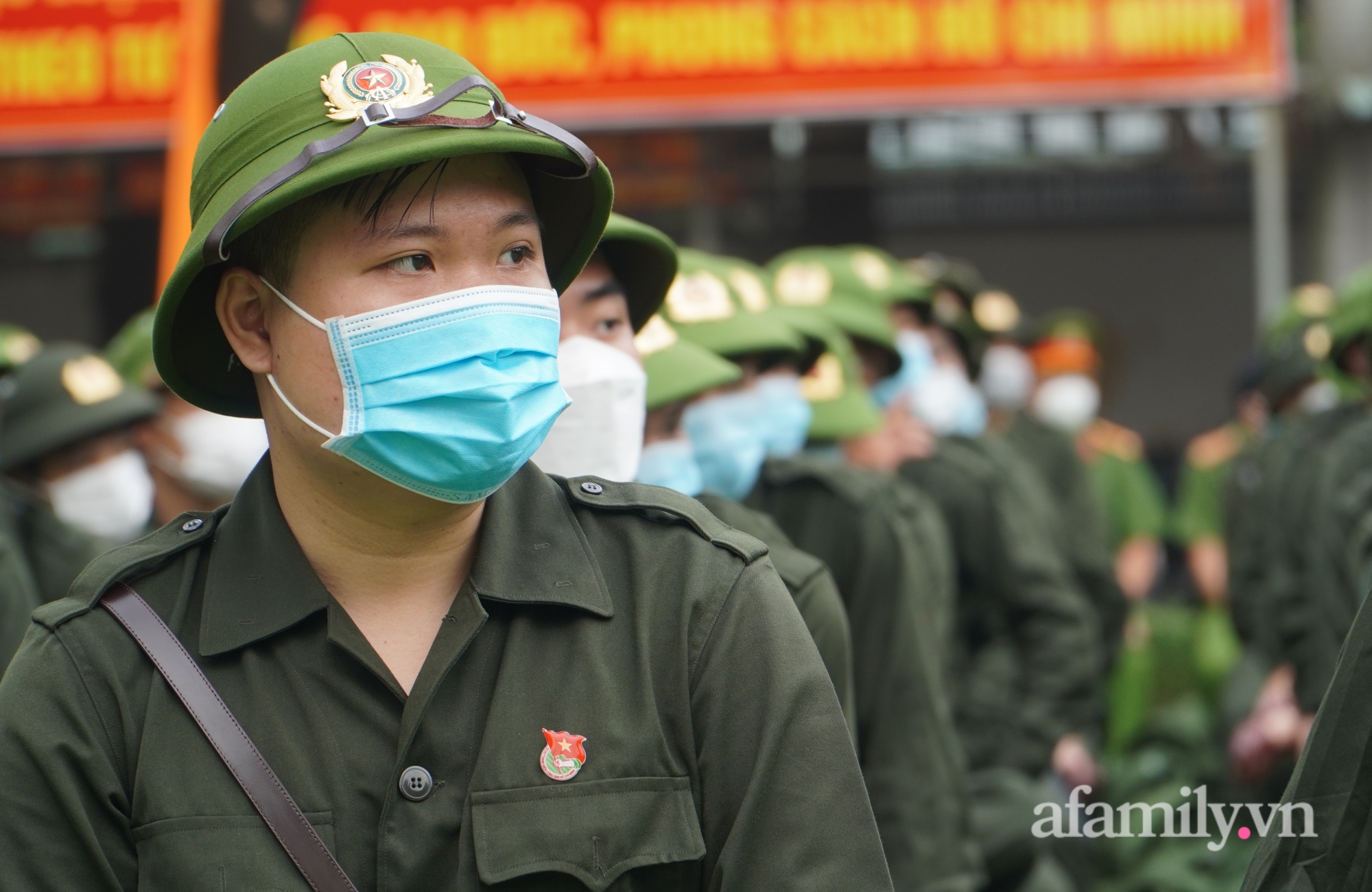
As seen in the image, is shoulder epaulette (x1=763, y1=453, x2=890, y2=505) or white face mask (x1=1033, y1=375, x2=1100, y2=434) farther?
white face mask (x1=1033, y1=375, x2=1100, y2=434)

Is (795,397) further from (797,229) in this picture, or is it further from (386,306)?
(797,229)

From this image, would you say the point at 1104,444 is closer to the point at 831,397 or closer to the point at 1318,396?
the point at 1318,396

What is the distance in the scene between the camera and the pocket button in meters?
1.90

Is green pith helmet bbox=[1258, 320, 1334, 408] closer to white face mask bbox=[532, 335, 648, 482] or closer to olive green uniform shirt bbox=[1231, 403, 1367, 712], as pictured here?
olive green uniform shirt bbox=[1231, 403, 1367, 712]

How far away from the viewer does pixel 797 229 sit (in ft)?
39.3

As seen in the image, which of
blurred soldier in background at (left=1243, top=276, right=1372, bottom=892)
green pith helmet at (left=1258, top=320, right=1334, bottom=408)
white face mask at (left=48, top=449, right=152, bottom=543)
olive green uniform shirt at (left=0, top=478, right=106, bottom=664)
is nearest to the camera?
blurred soldier in background at (left=1243, top=276, right=1372, bottom=892)

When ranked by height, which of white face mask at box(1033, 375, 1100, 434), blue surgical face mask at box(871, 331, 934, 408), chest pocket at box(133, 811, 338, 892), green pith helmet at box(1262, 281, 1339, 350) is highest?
chest pocket at box(133, 811, 338, 892)

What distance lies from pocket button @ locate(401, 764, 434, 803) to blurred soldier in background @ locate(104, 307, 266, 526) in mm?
3422

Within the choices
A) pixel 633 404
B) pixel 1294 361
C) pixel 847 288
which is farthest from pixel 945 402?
pixel 633 404

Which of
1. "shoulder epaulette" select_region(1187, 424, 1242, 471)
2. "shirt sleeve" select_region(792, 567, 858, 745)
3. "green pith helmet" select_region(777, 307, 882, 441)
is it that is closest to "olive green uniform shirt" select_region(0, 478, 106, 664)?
"shirt sleeve" select_region(792, 567, 858, 745)

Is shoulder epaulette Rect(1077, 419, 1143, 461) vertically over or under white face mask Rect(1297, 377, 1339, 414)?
under

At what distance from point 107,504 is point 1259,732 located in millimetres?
4617

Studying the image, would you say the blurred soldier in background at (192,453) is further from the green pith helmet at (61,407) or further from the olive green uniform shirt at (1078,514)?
the olive green uniform shirt at (1078,514)

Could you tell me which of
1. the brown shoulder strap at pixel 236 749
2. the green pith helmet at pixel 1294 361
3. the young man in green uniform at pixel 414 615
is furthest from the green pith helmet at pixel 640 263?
the green pith helmet at pixel 1294 361
